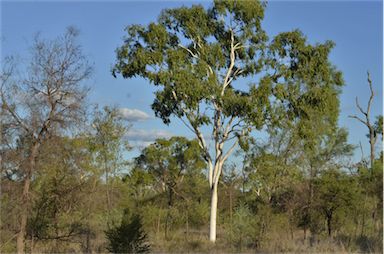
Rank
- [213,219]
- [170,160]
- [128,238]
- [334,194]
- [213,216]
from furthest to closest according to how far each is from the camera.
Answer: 1. [170,160]
2. [213,216]
3. [213,219]
4. [334,194]
5. [128,238]

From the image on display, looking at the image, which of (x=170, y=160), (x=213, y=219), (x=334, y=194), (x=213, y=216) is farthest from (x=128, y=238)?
(x=170, y=160)

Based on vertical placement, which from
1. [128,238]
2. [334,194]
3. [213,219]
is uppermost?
[334,194]

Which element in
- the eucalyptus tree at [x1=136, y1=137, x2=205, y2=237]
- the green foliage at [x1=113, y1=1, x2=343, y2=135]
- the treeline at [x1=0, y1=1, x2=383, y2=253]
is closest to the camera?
the treeline at [x1=0, y1=1, x2=383, y2=253]

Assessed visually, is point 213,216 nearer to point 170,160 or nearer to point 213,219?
point 213,219

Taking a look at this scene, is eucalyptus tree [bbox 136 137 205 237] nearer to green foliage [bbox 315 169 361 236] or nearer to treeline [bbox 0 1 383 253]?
treeline [bbox 0 1 383 253]

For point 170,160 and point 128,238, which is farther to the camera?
point 170,160

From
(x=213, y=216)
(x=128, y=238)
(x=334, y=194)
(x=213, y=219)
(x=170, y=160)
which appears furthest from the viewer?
(x=170, y=160)

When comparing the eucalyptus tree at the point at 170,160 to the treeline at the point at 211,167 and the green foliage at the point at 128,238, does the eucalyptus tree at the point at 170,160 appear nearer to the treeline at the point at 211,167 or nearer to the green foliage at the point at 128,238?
the treeline at the point at 211,167

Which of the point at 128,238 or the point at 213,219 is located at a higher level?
the point at 213,219

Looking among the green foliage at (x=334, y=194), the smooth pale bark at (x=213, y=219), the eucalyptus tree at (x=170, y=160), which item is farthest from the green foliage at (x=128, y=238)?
the eucalyptus tree at (x=170, y=160)

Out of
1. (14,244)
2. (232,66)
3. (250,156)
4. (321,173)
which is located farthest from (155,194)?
(14,244)

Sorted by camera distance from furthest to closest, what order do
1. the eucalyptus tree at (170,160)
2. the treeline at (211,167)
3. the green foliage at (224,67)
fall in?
1. the eucalyptus tree at (170,160)
2. the green foliage at (224,67)
3. the treeline at (211,167)

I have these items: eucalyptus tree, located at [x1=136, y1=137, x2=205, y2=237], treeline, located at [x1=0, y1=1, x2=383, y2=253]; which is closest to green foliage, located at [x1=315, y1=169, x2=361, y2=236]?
treeline, located at [x1=0, y1=1, x2=383, y2=253]

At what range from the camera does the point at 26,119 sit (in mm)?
10922
